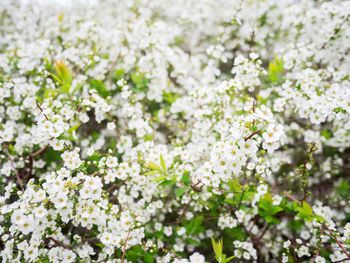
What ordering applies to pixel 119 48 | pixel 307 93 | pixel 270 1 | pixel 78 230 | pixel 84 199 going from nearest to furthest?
pixel 84 199, pixel 307 93, pixel 78 230, pixel 119 48, pixel 270 1

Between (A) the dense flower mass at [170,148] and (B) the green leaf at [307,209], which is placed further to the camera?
(B) the green leaf at [307,209]

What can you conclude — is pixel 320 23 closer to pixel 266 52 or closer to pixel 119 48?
pixel 266 52

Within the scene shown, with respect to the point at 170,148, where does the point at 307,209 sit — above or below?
above

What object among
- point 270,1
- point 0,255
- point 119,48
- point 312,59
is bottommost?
point 0,255

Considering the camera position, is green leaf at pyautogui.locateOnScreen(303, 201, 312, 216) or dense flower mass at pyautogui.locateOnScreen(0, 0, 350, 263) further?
green leaf at pyautogui.locateOnScreen(303, 201, 312, 216)

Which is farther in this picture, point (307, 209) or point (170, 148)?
point (170, 148)

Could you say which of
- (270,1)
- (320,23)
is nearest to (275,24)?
(270,1)

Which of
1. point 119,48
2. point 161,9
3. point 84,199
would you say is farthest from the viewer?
point 161,9

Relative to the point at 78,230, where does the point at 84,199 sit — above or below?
above
